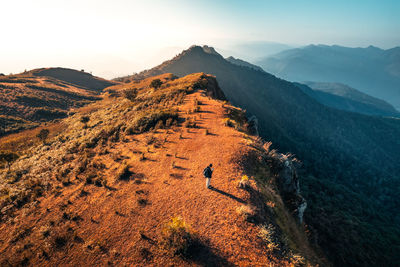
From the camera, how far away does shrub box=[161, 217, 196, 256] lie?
8.40 m

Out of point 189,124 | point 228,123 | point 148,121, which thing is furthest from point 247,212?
point 148,121

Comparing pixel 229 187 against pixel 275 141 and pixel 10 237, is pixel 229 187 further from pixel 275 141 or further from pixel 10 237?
pixel 275 141

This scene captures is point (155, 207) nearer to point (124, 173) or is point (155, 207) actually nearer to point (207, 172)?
point (207, 172)

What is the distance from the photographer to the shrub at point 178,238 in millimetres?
8398

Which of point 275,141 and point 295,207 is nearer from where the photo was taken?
point 295,207

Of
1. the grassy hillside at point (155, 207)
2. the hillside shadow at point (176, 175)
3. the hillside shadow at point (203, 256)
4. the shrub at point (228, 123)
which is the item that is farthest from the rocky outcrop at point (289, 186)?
the hillside shadow at point (203, 256)

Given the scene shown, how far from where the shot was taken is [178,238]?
8.61 meters

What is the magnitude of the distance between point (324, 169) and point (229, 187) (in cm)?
13413

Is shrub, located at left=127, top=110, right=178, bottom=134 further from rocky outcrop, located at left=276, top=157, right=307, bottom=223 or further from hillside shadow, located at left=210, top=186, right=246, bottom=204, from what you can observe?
rocky outcrop, located at left=276, top=157, right=307, bottom=223

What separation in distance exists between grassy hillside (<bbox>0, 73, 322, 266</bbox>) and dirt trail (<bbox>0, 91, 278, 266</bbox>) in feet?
0.18

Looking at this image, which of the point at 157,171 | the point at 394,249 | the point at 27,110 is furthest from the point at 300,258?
the point at 394,249

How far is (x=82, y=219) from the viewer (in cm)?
1123

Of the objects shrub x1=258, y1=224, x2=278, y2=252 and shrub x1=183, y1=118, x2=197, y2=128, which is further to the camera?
shrub x1=183, y1=118, x2=197, y2=128

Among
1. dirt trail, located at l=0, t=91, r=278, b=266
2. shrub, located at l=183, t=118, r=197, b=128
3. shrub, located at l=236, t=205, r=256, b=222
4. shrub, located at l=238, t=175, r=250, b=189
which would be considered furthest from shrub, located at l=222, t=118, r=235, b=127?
shrub, located at l=236, t=205, r=256, b=222
